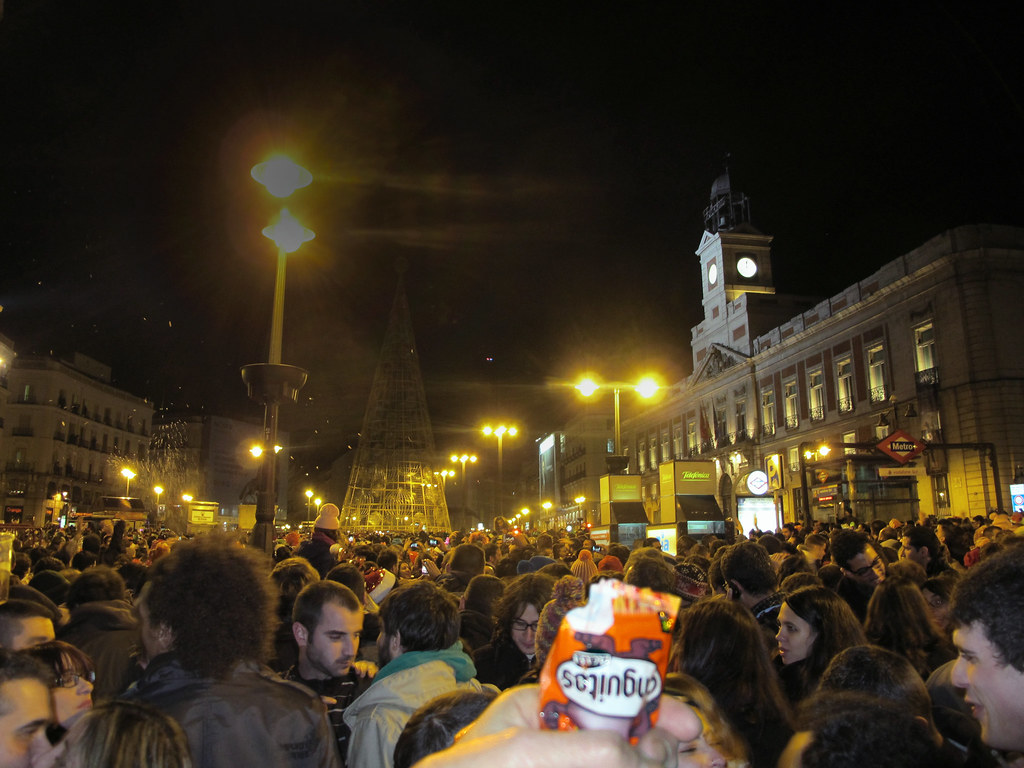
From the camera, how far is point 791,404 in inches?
1794

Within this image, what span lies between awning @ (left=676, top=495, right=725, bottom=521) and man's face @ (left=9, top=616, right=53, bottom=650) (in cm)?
1439

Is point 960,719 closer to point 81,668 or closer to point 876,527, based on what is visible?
point 81,668

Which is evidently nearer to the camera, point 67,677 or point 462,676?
point 67,677

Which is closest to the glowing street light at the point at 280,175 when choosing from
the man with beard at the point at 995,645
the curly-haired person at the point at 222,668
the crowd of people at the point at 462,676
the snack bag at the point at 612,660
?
the crowd of people at the point at 462,676

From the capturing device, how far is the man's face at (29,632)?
12.3ft

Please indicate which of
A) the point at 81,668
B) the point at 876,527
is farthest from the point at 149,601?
the point at 876,527

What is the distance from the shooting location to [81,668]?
300cm

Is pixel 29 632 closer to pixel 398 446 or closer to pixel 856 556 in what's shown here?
pixel 856 556

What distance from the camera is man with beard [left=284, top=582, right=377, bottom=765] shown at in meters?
3.90

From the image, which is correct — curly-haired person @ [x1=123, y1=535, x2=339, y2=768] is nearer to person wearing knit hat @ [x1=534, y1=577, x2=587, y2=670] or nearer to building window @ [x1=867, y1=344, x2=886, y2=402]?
person wearing knit hat @ [x1=534, y1=577, x2=587, y2=670]

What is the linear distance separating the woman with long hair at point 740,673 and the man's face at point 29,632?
334 centimetres

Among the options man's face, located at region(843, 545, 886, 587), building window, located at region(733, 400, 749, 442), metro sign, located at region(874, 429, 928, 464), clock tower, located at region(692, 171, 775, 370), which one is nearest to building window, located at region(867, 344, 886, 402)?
metro sign, located at region(874, 429, 928, 464)

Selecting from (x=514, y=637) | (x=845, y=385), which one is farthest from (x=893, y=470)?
(x=514, y=637)

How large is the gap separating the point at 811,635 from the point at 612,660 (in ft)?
10.7
